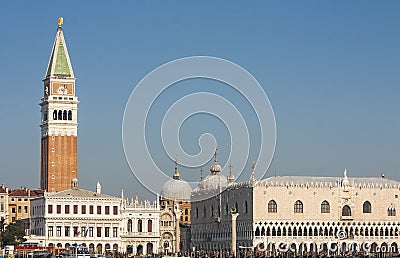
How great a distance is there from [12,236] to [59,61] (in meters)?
30.8

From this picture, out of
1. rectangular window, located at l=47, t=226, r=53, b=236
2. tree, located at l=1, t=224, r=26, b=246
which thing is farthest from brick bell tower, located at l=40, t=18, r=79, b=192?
tree, located at l=1, t=224, r=26, b=246

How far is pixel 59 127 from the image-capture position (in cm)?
12694

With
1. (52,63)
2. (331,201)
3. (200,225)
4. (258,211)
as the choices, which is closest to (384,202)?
(331,201)

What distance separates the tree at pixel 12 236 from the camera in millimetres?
104125

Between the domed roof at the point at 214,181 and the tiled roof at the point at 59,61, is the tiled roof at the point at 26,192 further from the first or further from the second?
the domed roof at the point at 214,181

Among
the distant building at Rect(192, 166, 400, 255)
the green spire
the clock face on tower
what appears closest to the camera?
the distant building at Rect(192, 166, 400, 255)

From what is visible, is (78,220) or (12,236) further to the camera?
(78,220)

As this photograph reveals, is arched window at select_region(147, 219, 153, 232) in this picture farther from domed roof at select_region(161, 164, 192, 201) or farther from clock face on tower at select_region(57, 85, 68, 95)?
domed roof at select_region(161, 164, 192, 201)

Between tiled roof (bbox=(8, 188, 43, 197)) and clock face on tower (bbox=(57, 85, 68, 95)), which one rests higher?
clock face on tower (bbox=(57, 85, 68, 95))

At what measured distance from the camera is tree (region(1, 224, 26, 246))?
104m

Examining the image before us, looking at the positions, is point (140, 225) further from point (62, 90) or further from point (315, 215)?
point (62, 90)

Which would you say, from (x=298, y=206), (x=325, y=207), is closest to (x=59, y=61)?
(x=298, y=206)

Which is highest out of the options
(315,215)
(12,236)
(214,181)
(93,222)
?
(214,181)

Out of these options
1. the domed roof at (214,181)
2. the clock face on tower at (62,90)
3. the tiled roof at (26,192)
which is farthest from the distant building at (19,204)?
the domed roof at (214,181)
